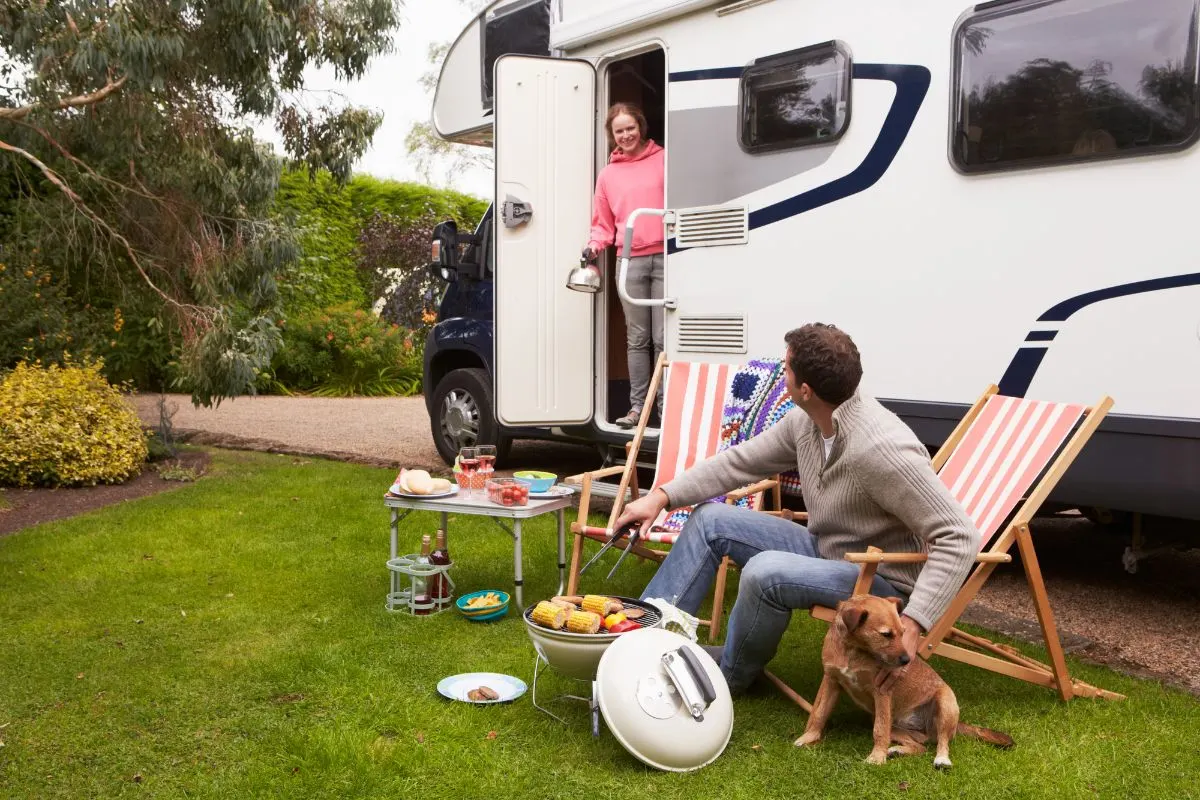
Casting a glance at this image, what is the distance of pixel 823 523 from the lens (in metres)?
3.07

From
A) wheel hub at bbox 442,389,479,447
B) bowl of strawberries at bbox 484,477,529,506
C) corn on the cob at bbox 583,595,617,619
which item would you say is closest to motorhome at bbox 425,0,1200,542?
wheel hub at bbox 442,389,479,447

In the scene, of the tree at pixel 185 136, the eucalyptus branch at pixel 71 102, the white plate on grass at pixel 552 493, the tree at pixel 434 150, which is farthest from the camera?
the tree at pixel 434 150

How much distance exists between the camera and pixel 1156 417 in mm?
3736

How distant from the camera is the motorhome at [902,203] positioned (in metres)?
3.74

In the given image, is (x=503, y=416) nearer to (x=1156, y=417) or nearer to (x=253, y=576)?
(x=253, y=576)

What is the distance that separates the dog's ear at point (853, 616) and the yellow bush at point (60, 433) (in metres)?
5.15

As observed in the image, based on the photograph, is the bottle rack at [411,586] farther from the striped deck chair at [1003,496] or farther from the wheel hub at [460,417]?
the wheel hub at [460,417]

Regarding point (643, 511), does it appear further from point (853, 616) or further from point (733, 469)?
point (853, 616)

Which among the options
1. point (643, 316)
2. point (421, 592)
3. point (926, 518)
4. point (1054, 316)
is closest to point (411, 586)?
point (421, 592)

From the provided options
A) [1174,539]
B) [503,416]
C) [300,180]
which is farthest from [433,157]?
[1174,539]

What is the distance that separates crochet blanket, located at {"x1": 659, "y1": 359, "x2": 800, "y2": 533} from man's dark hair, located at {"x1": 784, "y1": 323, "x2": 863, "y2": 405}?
4.94 feet

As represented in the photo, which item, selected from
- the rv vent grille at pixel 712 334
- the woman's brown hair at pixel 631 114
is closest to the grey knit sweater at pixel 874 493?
the rv vent grille at pixel 712 334

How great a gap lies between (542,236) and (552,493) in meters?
2.11

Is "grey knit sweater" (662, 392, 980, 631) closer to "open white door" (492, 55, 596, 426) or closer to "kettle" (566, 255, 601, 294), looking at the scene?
"kettle" (566, 255, 601, 294)
